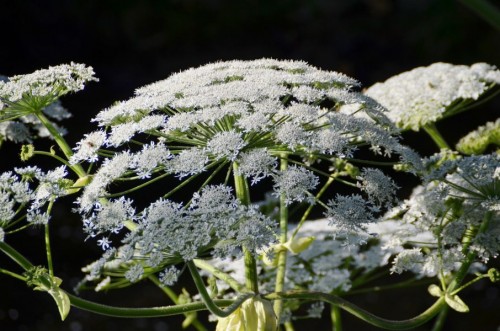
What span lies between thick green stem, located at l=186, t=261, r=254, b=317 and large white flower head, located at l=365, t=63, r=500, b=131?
68 cm

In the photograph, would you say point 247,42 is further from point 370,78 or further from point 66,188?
point 66,188

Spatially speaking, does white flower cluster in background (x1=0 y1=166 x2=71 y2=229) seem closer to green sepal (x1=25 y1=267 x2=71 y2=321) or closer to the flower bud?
green sepal (x1=25 y1=267 x2=71 y2=321)

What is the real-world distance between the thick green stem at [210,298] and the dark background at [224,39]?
2.81 metres

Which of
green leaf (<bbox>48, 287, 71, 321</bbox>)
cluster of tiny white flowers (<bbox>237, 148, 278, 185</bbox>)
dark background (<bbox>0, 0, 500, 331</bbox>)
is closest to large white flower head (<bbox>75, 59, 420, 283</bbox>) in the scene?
cluster of tiny white flowers (<bbox>237, 148, 278, 185</bbox>)

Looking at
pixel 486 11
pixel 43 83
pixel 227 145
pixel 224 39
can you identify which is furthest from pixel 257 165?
pixel 224 39

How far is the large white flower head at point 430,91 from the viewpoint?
6.05 feet

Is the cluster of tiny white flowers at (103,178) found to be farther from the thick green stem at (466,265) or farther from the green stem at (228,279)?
the thick green stem at (466,265)

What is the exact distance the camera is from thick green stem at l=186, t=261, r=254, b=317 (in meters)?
1.19

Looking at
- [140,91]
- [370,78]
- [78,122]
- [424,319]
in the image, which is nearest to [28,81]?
[140,91]

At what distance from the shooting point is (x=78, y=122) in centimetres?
429

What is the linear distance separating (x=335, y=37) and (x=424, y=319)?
3.56m

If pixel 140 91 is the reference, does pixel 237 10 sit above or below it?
above

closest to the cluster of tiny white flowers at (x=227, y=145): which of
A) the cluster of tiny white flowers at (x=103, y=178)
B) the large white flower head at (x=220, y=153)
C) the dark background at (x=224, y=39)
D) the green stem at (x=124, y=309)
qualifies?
the large white flower head at (x=220, y=153)

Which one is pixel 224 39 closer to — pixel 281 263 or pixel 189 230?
pixel 281 263
